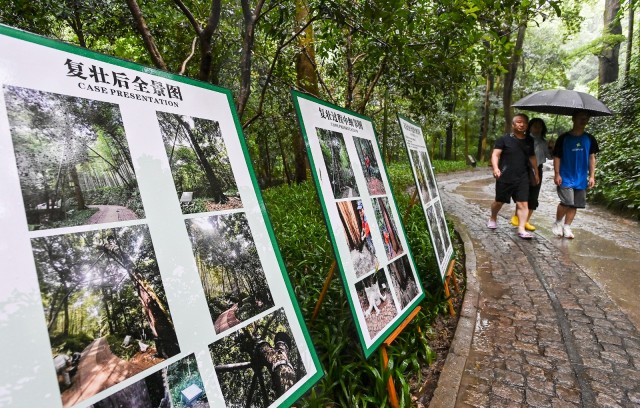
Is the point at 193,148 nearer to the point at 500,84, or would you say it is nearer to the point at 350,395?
the point at 350,395

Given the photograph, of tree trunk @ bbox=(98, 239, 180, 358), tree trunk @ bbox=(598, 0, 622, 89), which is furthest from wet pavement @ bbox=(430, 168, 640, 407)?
tree trunk @ bbox=(598, 0, 622, 89)

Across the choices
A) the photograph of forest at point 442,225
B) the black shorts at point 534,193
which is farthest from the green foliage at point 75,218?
the black shorts at point 534,193

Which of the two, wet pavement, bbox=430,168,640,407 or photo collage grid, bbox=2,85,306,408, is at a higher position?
photo collage grid, bbox=2,85,306,408

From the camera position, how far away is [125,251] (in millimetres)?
1007

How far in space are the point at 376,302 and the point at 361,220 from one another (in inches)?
19.4

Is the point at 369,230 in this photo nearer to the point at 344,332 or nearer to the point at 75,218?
the point at 344,332

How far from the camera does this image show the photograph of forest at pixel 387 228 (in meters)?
2.30

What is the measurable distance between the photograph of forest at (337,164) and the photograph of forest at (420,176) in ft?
3.84

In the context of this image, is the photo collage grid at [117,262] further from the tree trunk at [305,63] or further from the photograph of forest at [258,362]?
the tree trunk at [305,63]

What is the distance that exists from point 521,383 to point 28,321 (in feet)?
8.84

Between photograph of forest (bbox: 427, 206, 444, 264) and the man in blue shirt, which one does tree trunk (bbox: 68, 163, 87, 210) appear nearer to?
photograph of forest (bbox: 427, 206, 444, 264)

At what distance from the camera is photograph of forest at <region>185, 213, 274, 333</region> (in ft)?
3.94

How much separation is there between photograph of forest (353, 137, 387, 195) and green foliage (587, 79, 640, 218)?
237 inches

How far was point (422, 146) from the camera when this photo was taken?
3850mm
